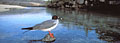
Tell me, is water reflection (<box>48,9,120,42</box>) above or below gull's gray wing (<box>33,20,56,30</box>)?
below

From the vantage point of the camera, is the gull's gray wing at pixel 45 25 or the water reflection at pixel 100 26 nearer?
the gull's gray wing at pixel 45 25

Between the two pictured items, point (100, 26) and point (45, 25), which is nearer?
point (45, 25)

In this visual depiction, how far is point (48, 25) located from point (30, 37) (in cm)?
76

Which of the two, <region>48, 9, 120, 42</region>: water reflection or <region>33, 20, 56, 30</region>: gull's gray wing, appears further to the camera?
<region>48, 9, 120, 42</region>: water reflection

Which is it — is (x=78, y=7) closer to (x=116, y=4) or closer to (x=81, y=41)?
(x=116, y=4)

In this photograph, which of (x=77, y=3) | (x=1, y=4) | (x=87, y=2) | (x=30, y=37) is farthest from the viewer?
(x=77, y=3)

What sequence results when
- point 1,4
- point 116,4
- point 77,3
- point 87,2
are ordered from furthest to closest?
1. point 77,3
2. point 87,2
3. point 116,4
4. point 1,4

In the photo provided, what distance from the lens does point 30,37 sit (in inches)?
197

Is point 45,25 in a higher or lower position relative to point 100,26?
higher

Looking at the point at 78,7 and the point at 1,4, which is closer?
the point at 1,4

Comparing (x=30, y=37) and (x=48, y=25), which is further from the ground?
(x=48, y=25)

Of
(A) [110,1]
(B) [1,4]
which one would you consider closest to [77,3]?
(A) [110,1]

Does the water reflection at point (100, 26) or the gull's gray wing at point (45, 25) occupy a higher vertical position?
the gull's gray wing at point (45, 25)

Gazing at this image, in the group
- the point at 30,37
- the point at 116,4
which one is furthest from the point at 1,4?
the point at 116,4
